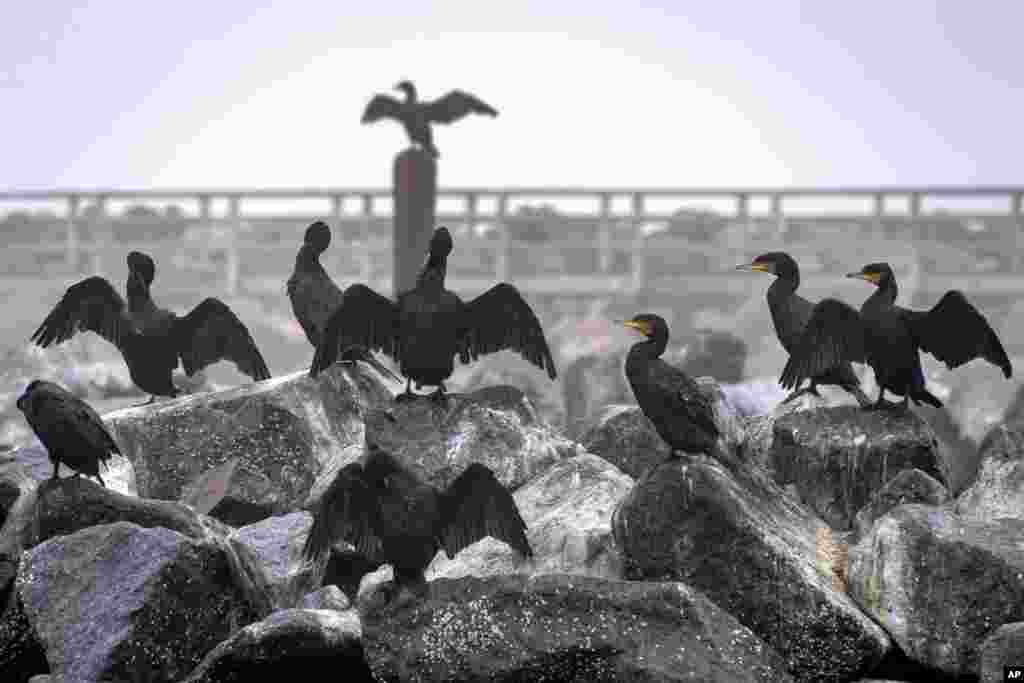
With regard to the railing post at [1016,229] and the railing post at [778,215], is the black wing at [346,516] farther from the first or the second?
the railing post at [1016,229]

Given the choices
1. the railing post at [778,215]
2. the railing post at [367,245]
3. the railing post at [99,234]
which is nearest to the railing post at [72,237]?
the railing post at [99,234]

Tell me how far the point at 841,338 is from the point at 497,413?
1871 millimetres

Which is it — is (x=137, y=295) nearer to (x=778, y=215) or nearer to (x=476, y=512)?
(x=476, y=512)

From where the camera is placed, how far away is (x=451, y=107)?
1606cm

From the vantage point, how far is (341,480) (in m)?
6.50

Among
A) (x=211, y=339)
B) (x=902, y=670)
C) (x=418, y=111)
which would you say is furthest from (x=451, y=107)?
(x=902, y=670)

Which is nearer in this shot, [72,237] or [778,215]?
[778,215]

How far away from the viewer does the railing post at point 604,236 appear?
76.6 feet

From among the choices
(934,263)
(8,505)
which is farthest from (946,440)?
(8,505)

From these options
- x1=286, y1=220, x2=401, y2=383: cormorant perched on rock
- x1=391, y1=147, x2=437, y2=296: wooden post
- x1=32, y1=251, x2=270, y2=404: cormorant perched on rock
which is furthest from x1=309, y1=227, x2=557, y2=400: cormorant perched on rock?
x1=391, y1=147, x2=437, y2=296: wooden post

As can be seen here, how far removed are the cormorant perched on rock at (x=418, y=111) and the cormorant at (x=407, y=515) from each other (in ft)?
32.1

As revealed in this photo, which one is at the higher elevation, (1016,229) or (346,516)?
(1016,229)

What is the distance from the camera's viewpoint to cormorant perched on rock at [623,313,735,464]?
22.2 ft

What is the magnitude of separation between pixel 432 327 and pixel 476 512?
139 cm
